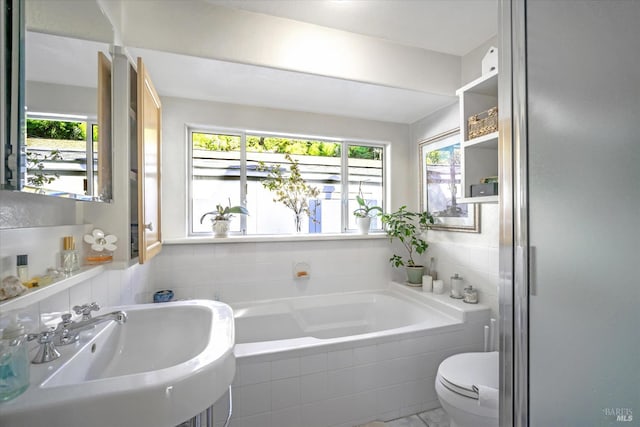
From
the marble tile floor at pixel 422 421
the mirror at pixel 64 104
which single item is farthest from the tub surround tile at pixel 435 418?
the mirror at pixel 64 104

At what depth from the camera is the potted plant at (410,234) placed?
8.77 ft

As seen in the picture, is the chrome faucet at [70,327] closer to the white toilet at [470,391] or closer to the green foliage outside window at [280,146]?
the white toilet at [470,391]

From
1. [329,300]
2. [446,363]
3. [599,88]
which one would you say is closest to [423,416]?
[446,363]

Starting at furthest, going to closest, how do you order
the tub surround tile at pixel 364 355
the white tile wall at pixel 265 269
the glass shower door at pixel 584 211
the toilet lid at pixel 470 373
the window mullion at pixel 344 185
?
the window mullion at pixel 344 185 → the white tile wall at pixel 265 269 → the tub surround tile at pixel 364 355 → the toilet lid at pixel 470 373 → the glass shower door at pixel 584 211

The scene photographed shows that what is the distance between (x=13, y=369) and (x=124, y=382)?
0.74ft

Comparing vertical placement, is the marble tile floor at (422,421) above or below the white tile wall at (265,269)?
below

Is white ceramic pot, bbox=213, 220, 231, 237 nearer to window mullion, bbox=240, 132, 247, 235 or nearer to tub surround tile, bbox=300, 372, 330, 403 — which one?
window mullion, bbox=240, 132, 247, 235

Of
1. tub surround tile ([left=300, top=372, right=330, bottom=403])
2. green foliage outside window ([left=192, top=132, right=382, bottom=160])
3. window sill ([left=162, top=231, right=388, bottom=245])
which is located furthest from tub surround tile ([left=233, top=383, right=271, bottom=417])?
green foliage outside window ([left=192, top=132, right=382, bottom=160])

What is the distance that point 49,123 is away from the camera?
0.86 metres

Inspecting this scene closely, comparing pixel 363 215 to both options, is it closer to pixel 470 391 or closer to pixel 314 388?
pixel 314 388

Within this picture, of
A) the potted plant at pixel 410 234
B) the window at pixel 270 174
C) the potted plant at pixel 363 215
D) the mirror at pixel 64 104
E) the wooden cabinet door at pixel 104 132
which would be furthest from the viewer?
the potted plant at pixel 363 215

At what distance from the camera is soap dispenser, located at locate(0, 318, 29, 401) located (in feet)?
1.99

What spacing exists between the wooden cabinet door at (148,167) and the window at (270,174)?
613 mm

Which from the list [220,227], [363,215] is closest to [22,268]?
[220,227]
